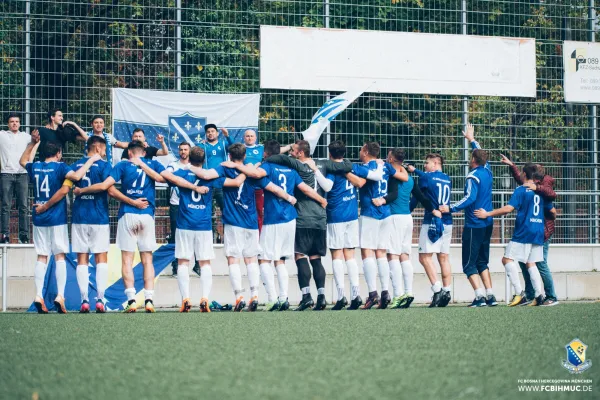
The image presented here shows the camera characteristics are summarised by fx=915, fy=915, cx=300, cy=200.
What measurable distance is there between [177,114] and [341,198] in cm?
424

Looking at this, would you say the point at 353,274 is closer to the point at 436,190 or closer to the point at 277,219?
the point at 277,219

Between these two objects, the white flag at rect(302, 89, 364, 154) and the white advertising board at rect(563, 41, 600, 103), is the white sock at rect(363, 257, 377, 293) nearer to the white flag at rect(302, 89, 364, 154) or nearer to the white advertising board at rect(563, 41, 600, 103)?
the white flag at rect(302, 89, 364, 154)

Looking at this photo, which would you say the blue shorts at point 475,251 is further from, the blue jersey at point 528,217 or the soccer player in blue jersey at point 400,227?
the soccer player in blue jersey at point 400,227

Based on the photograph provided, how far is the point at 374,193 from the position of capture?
12500 mm

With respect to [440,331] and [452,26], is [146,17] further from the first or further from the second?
[440,331]

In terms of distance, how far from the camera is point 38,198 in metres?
11.5

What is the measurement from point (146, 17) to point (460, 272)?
693 centimetres

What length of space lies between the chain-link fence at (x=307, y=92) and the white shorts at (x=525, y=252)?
3.09 m

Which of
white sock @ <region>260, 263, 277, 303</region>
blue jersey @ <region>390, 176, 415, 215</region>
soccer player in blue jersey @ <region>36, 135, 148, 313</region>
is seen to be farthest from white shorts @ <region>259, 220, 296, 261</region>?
blue jersey @ <region>390, 176, 415, 215</region>

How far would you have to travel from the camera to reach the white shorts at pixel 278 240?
11.8 m

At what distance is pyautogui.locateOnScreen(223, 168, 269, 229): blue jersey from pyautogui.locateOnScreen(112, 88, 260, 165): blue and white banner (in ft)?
11.8

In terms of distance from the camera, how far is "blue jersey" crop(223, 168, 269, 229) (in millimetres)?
11703

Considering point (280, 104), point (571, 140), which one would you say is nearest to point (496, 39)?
point (571, 140)

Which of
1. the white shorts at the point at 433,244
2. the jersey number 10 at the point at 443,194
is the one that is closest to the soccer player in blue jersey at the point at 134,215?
the white shorts at the point at 433,244
